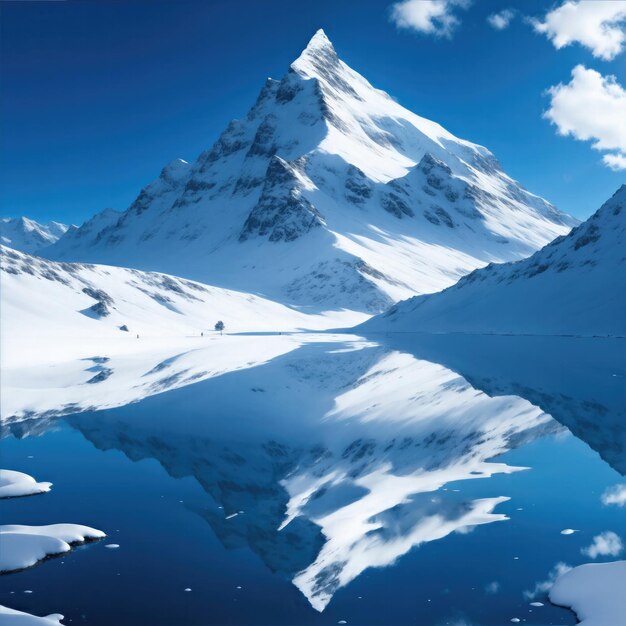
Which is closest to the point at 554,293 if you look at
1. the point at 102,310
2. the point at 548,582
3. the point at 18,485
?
the point at 102,310

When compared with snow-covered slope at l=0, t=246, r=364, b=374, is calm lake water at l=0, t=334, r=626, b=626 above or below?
below

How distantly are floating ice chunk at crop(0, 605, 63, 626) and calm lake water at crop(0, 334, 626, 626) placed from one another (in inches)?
16.1

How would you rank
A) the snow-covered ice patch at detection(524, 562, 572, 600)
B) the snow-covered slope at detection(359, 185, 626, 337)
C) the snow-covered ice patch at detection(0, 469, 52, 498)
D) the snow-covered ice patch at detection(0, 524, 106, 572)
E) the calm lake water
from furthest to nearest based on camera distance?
the snow-covered slope at detection(359, 185, 626, 337), the snow-covered ice patch at detection(0, 469, 52, 498), the snow-covered ice patch at detection(0, 524, 106, 572), the calm lake water, the snow-covered ice patch at detection(524, 562, 572, 600)

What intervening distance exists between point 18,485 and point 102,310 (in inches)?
3533

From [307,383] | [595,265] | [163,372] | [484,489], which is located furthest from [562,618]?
[595,265]

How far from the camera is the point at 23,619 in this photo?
32.9 feet

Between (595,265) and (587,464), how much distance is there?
71396 millimetres

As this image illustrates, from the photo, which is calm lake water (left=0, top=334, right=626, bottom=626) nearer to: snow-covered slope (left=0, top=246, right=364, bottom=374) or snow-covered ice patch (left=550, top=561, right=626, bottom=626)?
snow-covered ice patch (left=550, top=561, right=626, bottom=626)

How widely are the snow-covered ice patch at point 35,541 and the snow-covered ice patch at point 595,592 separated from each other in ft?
33.5

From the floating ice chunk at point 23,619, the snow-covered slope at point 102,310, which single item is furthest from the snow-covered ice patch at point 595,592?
the snow-covered slope at point 102,310

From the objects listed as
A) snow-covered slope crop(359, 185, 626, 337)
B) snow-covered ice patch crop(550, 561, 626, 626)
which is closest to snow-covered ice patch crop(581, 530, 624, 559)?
snow-covered ice patch crop(550, 561, 626, 626)

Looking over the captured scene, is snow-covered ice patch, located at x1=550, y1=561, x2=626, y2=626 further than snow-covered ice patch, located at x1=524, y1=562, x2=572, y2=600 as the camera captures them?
No

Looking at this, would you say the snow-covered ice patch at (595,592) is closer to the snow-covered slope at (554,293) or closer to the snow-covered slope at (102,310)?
the snow-covered slope at (102,310)

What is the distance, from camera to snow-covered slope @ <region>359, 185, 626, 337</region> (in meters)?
74.0
